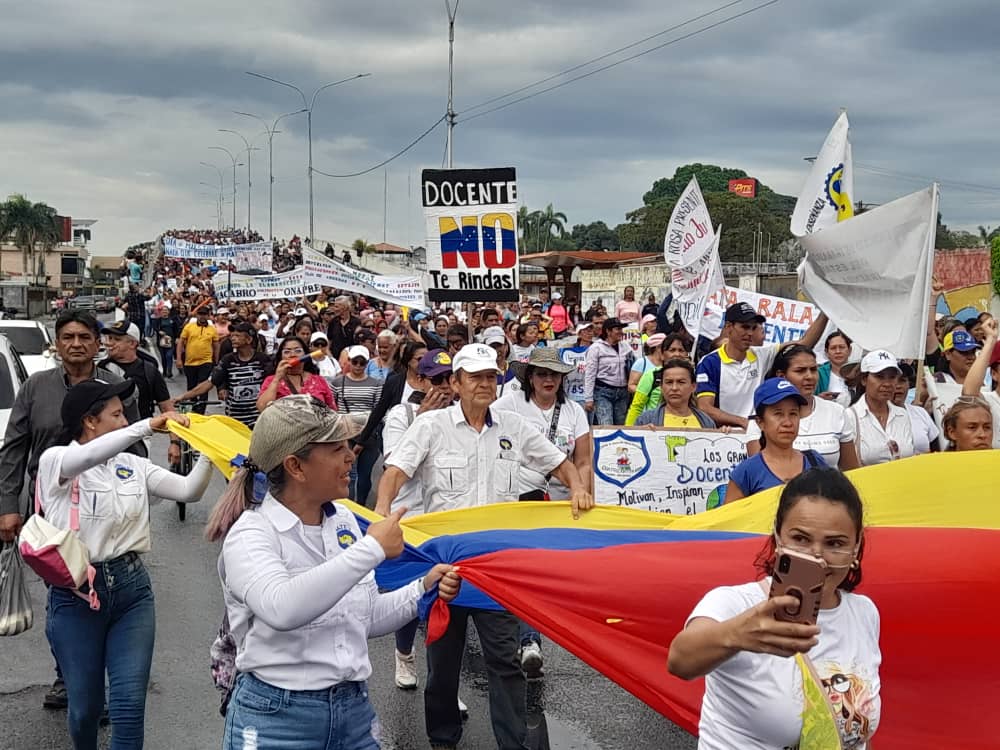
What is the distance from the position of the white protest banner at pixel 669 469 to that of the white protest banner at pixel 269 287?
1459 centimetres

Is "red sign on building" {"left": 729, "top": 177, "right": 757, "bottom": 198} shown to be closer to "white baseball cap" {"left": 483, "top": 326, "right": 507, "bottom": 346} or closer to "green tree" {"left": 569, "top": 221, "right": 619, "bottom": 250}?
"green tree" {"left": 569, "top": 221, "right": 619, "bottom": 250}

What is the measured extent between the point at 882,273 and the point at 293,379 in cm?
461

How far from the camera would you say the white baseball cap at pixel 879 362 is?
7.15 m

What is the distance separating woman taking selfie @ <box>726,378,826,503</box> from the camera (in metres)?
5.39

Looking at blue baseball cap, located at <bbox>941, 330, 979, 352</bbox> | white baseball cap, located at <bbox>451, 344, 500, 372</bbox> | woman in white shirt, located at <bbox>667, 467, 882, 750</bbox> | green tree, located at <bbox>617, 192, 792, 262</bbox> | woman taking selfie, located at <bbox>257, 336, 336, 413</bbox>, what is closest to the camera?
woman in white shirt, located at <bbox>667, 467, 882, 750</bbox>

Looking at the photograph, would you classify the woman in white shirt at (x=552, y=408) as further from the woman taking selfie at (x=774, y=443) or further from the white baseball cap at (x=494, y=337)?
the white baseball cap at (x=494, y=337)

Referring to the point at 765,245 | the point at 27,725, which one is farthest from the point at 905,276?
the point at 765,245

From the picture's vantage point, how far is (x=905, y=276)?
25.0 feet

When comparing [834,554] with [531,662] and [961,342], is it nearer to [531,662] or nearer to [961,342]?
[531,662]

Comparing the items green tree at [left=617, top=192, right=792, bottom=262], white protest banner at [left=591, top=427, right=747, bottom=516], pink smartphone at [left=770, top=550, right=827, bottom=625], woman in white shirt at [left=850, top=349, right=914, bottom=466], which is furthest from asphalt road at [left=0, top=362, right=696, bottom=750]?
green tree at [left=617, top=192, right=792, bottom=262]

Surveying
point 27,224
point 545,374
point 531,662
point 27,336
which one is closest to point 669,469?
point 545,374

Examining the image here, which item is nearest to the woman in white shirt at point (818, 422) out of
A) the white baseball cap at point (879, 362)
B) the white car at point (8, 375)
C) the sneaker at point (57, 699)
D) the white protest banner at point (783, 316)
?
the white baseball cap at point (879, 362)

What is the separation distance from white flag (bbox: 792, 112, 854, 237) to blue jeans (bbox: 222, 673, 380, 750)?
24.7ft

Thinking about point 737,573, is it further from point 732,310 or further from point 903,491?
point 732,310
